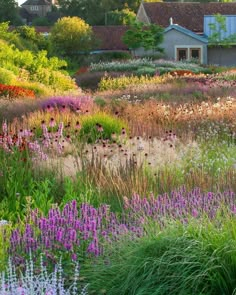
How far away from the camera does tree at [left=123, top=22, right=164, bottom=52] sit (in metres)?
52.5

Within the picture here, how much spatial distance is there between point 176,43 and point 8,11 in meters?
28.2

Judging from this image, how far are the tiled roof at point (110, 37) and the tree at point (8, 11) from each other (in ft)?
42.6

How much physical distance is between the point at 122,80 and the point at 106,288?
71.2 ft

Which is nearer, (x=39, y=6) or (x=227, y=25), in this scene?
(x=227, y=25)

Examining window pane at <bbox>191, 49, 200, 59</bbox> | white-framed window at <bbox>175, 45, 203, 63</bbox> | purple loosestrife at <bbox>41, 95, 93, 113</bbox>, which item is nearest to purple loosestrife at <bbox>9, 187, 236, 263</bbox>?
purple loosestrife at <bbox>41, 95, 93, 113</bbox>

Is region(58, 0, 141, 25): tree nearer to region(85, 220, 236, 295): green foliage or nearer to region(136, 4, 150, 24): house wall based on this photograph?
region(136, 4, 150, 24): house wall

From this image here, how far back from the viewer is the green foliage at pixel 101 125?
1108 cm

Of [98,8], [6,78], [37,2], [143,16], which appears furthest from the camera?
[37,2]

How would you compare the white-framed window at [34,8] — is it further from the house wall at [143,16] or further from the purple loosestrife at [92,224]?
the purple loosestrife at [92,224]

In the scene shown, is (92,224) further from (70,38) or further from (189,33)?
(70,38)

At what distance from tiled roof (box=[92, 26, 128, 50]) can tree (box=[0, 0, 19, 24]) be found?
12994 millimetres

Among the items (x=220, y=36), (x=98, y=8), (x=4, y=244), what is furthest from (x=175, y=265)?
(x=98, y=8)

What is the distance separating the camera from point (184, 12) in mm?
60562

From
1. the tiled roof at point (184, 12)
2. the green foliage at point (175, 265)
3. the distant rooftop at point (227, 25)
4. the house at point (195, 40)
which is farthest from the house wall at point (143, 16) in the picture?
the green foliage at point (175, 265)
